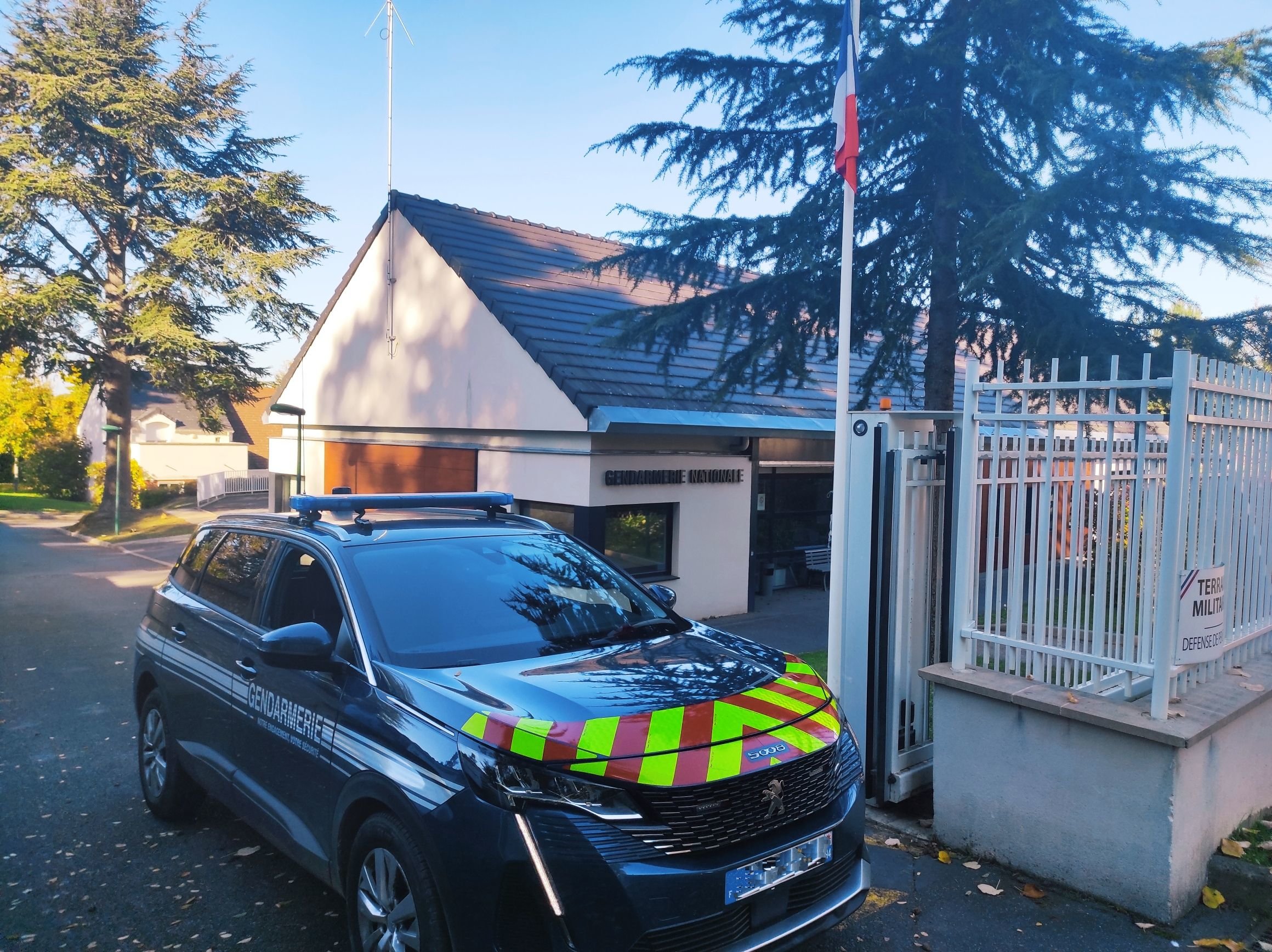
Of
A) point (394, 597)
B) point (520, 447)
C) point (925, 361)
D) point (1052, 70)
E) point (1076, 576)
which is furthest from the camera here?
point (520, 447)

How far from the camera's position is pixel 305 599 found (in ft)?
13.8

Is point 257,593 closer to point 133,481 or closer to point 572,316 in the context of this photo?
point 572,316

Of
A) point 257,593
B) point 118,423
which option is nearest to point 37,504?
point 118,423

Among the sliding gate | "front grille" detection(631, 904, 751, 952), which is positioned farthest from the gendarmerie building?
"front grille" detection(631, 904, 751, 952)

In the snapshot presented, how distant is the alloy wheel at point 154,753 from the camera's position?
5.26 m

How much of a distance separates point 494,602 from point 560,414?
784cm

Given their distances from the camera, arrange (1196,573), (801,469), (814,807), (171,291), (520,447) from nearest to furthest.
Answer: (814,807), (1196,573), (520,447), (801,469), (171,291)

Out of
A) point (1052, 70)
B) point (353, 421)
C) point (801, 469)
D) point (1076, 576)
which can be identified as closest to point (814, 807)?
point (1076, 576)

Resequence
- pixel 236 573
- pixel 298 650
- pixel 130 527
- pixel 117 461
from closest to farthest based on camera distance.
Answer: pixel 298 650
pixel 236 573
pixel 117 461
pixel 130 527

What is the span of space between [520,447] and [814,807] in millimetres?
9759

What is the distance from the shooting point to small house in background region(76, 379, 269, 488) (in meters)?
49.3

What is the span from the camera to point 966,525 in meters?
4.80

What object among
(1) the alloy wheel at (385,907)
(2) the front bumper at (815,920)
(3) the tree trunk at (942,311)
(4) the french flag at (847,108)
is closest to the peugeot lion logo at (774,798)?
(2) the front bumper at (815,920)

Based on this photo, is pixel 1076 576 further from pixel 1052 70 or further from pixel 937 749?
pixel 1052 70
